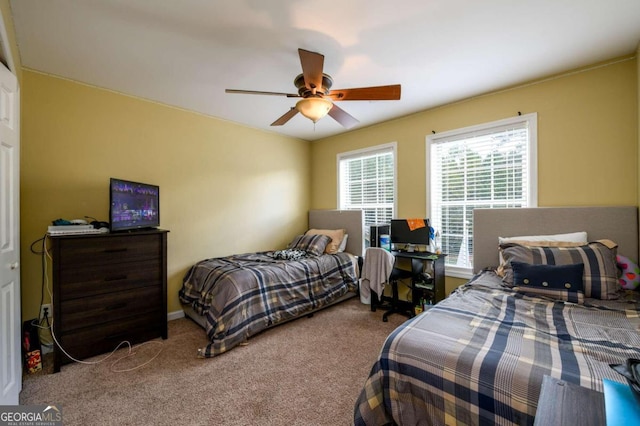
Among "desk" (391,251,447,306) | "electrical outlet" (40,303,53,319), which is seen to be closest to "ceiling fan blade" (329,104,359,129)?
"desk" (391,251,447,306)

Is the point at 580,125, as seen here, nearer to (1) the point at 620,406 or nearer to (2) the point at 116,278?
(1) the point at 620,406

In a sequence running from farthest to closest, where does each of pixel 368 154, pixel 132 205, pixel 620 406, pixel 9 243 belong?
pixel 368 154 < pixel 132 205 < pixel 9 243 < pixel 620 406

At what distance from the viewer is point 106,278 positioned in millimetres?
2451

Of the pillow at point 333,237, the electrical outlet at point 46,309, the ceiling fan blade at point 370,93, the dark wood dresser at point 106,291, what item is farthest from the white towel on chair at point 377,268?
the electrical outlet at point 46,309

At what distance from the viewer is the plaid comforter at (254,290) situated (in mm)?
2572

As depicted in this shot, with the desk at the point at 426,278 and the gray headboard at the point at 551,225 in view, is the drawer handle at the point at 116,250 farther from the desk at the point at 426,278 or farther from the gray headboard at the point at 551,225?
the gray headboard at the point at 551,225

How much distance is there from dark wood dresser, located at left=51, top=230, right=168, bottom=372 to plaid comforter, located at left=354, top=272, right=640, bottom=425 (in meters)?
2.31

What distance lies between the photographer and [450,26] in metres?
1.96

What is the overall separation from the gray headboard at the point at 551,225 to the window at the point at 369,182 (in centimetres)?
124

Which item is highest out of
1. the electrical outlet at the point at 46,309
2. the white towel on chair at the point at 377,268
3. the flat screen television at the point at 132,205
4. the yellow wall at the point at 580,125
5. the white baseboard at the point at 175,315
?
the yellow wall at the point at 580,125

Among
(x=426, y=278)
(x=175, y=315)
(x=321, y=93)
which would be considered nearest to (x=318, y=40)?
(x=321, y=93)

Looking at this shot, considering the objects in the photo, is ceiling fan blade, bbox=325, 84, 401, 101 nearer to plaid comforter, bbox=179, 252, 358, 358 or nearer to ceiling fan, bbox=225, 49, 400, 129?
ceiling fan, bbox=225, 49, 400, 129

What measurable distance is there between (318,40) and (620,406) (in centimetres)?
245

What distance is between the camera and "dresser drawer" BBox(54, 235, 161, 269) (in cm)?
225
